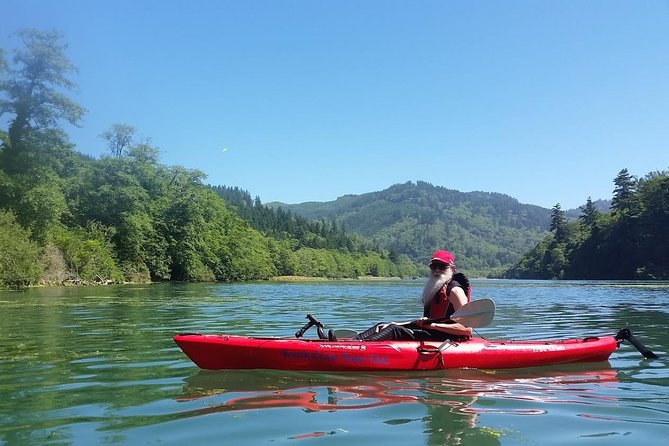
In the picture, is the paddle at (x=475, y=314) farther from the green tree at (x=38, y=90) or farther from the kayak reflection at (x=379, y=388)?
the green tree at (x=38, y=90)

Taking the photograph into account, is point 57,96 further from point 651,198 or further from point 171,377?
point 651,198

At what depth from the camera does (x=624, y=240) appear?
3703 inches

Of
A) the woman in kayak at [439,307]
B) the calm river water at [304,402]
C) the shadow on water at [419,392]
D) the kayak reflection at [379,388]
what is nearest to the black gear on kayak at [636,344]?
the calm river water at [304,402]

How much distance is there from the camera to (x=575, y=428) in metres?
5.74

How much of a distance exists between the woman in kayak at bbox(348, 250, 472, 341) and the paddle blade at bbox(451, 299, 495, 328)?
9cm

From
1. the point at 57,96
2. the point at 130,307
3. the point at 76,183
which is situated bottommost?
the point at 130,307

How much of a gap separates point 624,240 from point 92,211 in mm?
78923

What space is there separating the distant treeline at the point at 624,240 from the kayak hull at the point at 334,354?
8374 cm

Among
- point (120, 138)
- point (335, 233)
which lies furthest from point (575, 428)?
point (335, 233)

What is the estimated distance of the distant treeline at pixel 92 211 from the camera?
4219 cm

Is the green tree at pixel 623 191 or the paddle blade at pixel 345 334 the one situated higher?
the green tree at pixel 623 191

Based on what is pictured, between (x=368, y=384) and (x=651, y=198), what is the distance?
9541 centimetres

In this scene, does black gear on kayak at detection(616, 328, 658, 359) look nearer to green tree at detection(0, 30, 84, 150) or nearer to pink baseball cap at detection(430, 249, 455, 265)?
pink baseball cap at detection(430, 249, 455, 265)

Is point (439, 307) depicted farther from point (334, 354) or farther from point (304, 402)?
point (304, 402)
